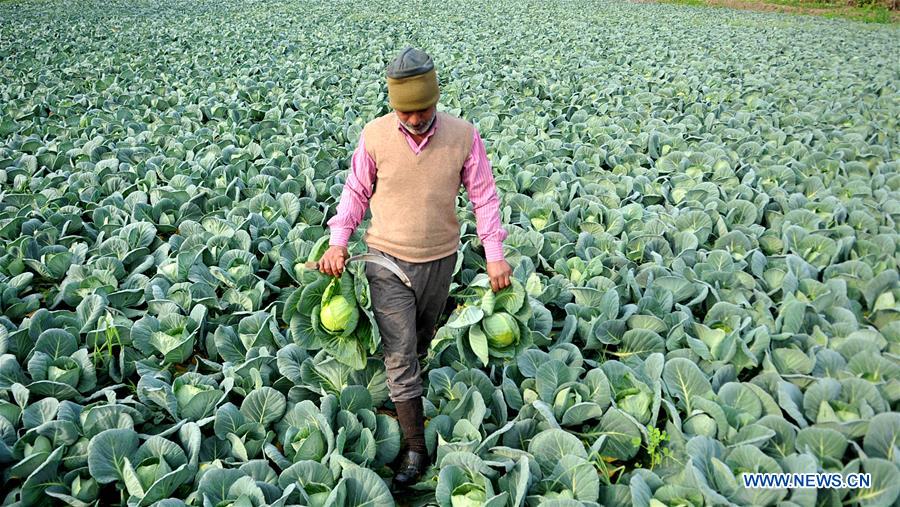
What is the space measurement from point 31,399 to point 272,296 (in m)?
1.40

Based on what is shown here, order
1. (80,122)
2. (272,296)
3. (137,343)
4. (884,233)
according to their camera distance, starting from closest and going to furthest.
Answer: (137,343) → (272,296) → (884,233) → (80,122)

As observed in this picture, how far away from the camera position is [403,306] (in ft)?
8.03

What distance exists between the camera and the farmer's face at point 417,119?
2.16 m

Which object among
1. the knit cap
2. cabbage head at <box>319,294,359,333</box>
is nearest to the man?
the knit cap

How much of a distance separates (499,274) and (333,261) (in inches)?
27.6

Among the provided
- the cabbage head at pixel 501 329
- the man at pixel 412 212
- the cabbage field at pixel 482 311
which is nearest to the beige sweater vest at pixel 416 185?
the man at pixel 412 212

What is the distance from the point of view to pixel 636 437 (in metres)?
2.59

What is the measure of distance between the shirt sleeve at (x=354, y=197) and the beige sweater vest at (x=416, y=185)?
0.13 ft

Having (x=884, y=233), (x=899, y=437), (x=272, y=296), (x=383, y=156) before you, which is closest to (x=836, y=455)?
(x=899, y=437)

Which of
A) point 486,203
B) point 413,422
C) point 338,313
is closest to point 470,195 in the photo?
point 486,203

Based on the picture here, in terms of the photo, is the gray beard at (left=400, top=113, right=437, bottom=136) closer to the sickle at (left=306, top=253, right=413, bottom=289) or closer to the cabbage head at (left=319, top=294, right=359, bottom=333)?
the sickle at (left=306, top=253, right=413, bottom=289)

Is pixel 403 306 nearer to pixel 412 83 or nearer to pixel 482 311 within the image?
pixel 482 311

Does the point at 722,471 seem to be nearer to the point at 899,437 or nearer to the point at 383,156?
the point at 899,437

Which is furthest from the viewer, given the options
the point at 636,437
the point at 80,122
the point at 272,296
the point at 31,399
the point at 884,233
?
the point at 80,122
